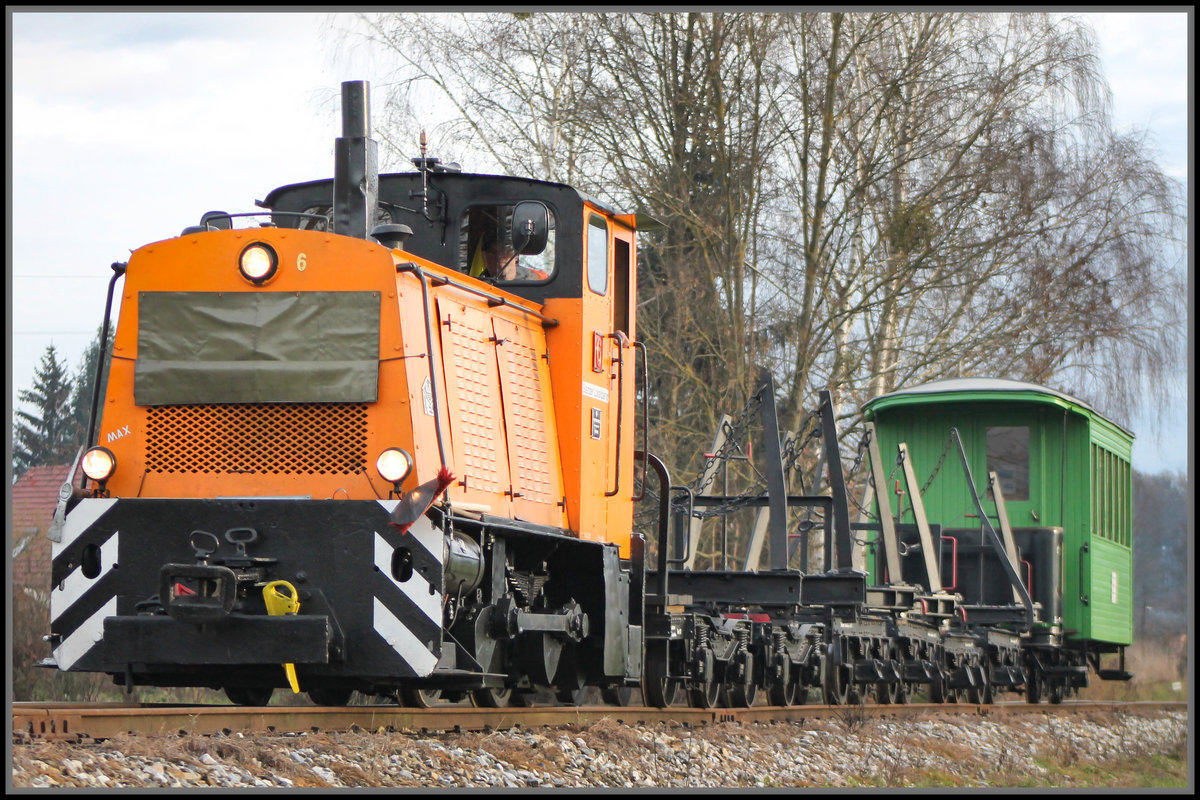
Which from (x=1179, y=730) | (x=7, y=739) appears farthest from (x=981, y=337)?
(x=7, y=739)

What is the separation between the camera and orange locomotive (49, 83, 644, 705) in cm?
666

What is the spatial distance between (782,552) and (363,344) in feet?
18.8

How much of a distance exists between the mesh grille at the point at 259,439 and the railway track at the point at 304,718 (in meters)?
1.18

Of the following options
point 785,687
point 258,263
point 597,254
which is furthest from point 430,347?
point 785,687

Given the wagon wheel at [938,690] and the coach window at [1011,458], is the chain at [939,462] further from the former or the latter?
the wagon wheel at [938,690]

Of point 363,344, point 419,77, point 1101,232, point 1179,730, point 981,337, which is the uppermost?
point 419,77

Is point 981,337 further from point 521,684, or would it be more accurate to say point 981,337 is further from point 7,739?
point 7,739

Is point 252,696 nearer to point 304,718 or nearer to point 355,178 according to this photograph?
point 304,718

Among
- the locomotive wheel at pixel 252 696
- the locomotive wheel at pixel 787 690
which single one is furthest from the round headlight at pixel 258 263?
the locomotive wheel at pixel 787 690

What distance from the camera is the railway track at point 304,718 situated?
20.4 feet

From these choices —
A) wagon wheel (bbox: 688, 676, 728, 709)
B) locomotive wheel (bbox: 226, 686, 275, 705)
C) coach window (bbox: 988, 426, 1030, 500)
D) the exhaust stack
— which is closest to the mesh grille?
the exhaust stack

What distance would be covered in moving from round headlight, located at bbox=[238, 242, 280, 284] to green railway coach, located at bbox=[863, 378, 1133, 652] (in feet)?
32.0

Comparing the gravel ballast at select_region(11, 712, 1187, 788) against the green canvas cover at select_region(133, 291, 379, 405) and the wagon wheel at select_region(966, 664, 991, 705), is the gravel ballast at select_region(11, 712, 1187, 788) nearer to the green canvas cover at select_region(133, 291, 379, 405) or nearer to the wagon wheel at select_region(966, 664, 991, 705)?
the green canvas cover at select_region(133, 291, 379, 405)

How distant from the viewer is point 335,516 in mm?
6668
